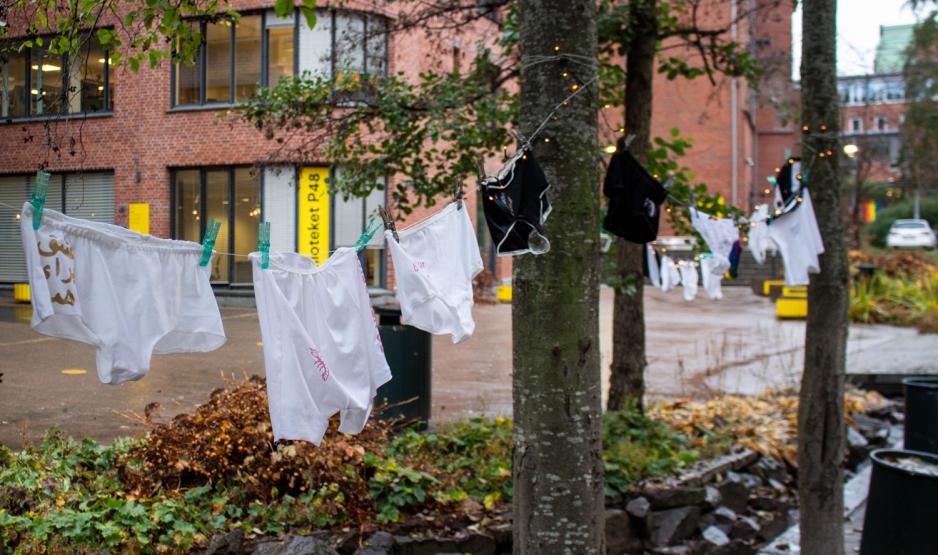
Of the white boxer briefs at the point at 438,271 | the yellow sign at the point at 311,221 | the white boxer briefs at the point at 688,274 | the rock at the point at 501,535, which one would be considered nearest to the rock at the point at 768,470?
the rock at the point at 501,535

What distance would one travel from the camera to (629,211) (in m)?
6.53

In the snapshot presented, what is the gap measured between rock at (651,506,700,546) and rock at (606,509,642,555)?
222 mm

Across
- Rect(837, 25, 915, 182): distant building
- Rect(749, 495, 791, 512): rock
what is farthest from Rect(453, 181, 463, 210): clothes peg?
Rect(837, 25, 915, 182): distant building

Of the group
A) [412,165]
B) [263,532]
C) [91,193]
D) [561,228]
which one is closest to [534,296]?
[561,228]

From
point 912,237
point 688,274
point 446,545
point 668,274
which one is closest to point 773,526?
point 446,545

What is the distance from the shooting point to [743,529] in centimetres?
809

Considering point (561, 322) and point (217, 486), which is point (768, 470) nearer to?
point (217, 486)

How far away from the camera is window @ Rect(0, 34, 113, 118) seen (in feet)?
19.1

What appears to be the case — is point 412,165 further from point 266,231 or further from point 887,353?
point 887,353

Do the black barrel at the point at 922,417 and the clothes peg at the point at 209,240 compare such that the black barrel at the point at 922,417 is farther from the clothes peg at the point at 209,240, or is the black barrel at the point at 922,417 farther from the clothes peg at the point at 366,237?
the clothes peg at the point at 209,240

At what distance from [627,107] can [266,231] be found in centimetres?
526

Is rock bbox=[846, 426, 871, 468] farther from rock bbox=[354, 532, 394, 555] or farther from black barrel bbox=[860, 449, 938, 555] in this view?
rock bbox=[354, 532, 394, 555]

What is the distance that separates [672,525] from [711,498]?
0.79m

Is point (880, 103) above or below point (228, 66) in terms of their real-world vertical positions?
above
